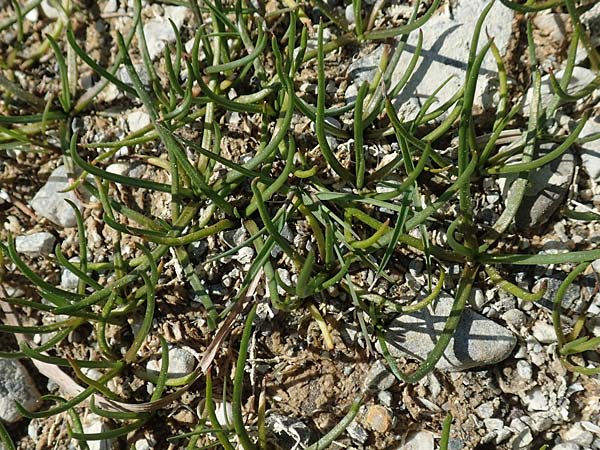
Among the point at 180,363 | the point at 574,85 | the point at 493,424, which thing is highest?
the point at 574,85

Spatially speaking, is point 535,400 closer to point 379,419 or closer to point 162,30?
point 379,419

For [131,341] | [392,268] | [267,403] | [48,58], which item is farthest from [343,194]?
[48,58]

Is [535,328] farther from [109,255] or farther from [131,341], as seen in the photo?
[109,255]

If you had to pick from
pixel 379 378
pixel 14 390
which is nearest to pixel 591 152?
pixel 379 378

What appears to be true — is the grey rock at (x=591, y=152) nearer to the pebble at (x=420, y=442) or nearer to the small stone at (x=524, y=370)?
the small stone at (x=524, y=370)

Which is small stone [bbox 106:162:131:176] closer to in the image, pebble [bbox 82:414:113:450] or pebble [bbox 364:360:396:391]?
pebble [bbox 82:414:113:450]

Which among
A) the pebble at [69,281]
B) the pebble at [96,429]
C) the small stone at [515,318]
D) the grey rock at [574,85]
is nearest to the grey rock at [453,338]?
the small stone at [515,318]

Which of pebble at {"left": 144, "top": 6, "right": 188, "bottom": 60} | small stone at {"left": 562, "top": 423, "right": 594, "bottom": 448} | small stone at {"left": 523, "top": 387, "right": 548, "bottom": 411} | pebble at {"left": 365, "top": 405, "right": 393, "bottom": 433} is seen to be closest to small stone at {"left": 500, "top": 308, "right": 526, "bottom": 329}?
small stone at {"left": 523, "top": 387, "right": 548, "bottom": 411}
